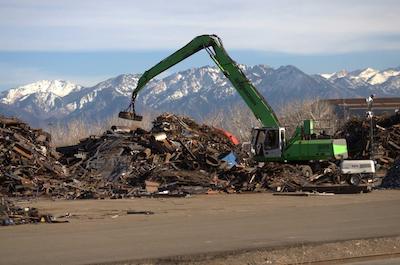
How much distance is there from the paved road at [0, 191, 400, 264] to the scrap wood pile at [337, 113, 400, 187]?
20.3m

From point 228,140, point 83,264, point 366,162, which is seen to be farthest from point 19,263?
point 228,140

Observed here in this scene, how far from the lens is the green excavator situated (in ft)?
111

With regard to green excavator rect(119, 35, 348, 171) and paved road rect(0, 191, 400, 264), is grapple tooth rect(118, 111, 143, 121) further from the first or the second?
paved road rect(0, 191, 400, 264)

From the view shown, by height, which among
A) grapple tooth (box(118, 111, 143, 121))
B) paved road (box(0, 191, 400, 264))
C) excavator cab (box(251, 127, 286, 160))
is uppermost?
grapple tooth (box(118, 111, 143, 121))

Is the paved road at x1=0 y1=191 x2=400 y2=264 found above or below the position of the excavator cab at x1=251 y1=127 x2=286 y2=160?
below

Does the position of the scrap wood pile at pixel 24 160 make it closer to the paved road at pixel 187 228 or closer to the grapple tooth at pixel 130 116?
the grapple tooth at pixel 130 116

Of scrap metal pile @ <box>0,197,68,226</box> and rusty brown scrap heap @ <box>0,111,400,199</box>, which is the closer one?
scrap metal pile @ <box>0,197,68,226</box>

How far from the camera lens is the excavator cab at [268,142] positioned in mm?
34250

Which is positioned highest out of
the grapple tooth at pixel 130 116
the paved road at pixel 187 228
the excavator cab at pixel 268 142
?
the grapple tooth at pixel 130 116

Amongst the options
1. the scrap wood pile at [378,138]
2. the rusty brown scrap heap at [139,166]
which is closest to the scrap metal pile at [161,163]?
the rusty brown scrap heap at [139,166]

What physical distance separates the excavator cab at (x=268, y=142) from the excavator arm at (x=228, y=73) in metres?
0.52

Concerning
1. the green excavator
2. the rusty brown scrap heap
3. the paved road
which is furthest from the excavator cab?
the paved road

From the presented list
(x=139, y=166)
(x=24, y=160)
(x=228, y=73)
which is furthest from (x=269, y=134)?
(x=24, y=160)

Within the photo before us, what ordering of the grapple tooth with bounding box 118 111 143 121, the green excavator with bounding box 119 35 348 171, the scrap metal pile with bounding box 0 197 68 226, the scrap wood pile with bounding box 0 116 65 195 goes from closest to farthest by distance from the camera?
the scrap metal pile with bounding box 0 197 68 226 < the scrap wood pile with bounding box 0 116 65 195 < the green excavator with bounding box 119 35 348 171 < the grapple tooth with bounding box 118 111 143 121
